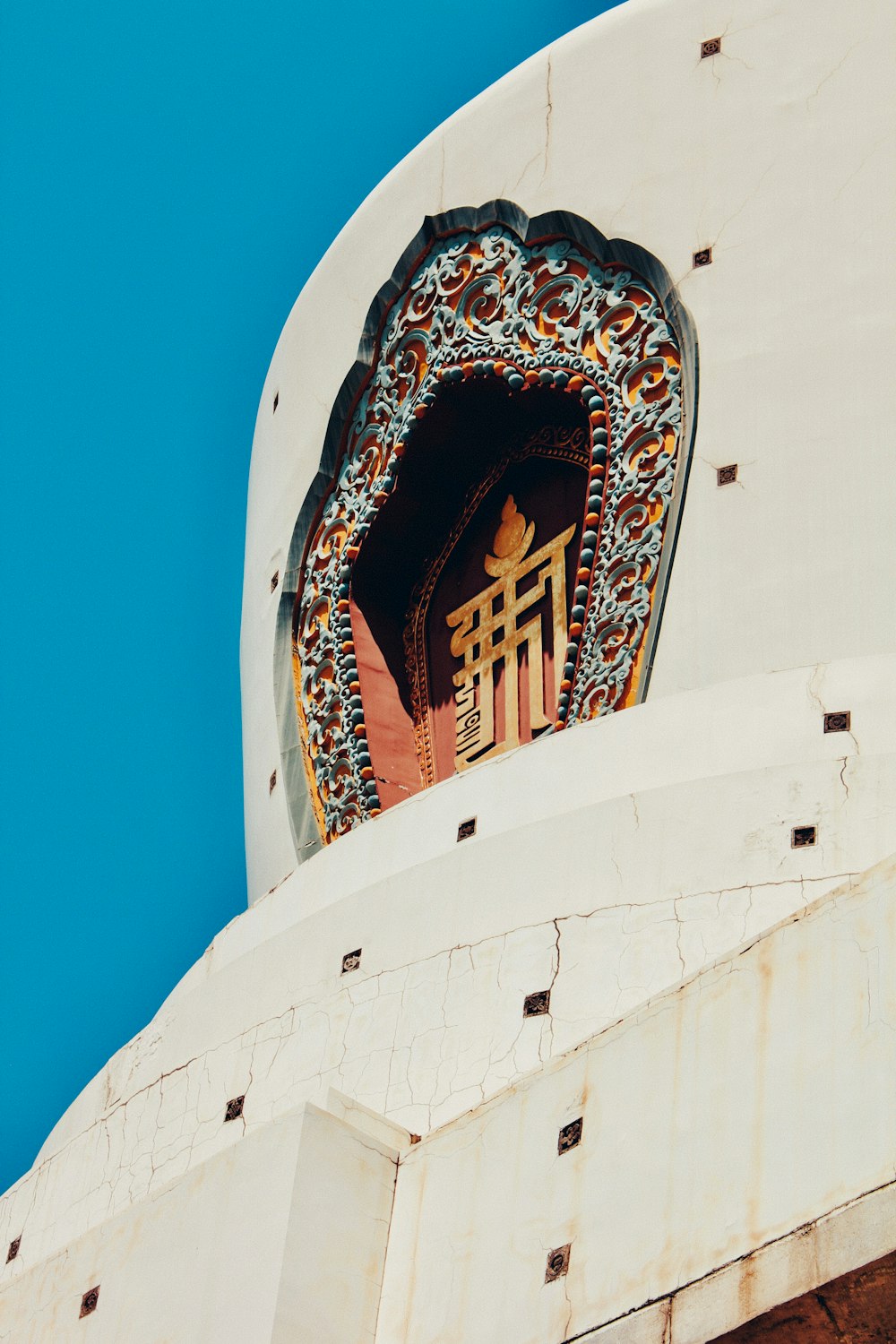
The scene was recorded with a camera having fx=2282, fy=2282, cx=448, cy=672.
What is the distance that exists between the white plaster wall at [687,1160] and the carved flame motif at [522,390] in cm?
269

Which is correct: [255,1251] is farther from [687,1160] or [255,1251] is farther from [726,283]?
[726,283]

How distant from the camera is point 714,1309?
4668 mm

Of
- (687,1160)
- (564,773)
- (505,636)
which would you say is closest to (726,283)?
(505,636)

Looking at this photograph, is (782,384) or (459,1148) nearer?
(459,1148)

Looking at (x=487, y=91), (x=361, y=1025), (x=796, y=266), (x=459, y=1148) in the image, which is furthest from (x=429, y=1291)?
(x=487, y=91)

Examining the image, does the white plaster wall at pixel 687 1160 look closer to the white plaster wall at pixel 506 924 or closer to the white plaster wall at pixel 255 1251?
the white plaster wall at pixel 255 1251

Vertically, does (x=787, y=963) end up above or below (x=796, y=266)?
below

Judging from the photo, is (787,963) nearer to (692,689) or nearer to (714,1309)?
(714,1309)

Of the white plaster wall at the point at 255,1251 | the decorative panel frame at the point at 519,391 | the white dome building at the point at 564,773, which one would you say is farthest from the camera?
the decorative panel frame at the point at 519,391

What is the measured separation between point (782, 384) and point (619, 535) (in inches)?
31.9

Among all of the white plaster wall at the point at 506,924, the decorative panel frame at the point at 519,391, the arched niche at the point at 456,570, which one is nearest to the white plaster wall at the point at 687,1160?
the white plaster wall at the point at 506,924

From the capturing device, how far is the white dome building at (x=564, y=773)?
16.9ft

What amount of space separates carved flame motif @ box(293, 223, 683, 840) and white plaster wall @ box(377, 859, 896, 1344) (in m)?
2.69

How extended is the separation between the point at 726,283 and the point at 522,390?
101cm
